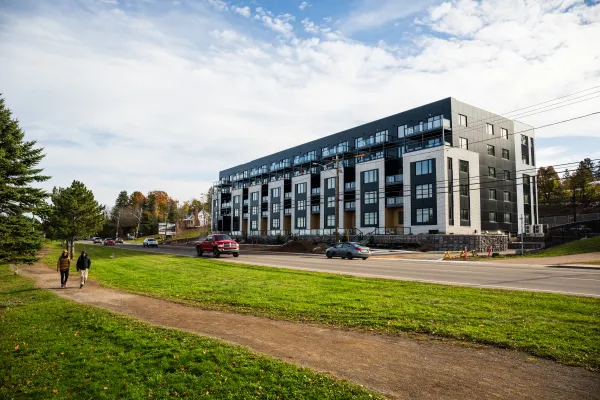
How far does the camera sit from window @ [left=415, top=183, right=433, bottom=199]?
45531 mm

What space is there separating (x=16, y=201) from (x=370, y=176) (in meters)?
42.2

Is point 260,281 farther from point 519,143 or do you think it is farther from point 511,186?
point 519,143

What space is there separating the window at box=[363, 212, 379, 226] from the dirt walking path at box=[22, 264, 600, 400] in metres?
44.0

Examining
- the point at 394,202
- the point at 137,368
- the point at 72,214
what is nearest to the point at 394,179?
the point at 394,202

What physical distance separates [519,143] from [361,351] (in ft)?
191

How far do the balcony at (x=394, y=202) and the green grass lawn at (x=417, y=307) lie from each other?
34.3 meters

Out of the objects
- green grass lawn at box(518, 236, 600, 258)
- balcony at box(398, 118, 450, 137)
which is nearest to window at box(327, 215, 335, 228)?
balcony at box(398, 118, 450, 137)

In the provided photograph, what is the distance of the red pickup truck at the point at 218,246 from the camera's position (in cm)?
3238

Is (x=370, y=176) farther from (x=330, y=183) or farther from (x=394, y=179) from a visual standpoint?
(x=330, y=183)

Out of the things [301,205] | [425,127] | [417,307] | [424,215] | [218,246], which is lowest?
[417,307]

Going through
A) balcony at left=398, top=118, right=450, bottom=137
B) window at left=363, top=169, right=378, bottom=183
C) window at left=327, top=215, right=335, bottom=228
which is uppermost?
balcony at left=398, top=118, right=450, bottom=137

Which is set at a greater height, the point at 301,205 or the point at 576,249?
the point at 301,205

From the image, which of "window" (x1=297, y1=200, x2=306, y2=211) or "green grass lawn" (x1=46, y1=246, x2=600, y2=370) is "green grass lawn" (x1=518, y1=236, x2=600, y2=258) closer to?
"green grass lawn" (x1=46, y1=246, x2=600, y2=370)

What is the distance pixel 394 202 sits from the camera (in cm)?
5038
